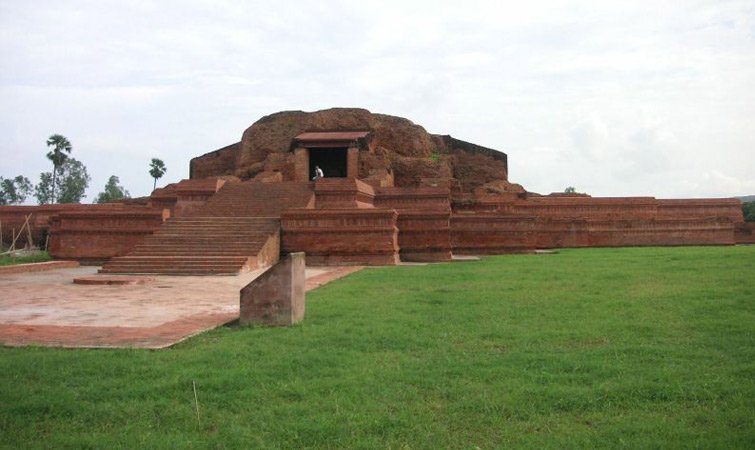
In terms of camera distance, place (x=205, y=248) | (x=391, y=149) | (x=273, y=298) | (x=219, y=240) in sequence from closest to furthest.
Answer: (x=273, y=298)
(x=205, y=248)
(x=219, y=240)
(x=391, y=149)

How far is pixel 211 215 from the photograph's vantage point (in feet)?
51.7

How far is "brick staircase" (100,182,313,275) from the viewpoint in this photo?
38.9ft

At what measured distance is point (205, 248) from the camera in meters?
12.8

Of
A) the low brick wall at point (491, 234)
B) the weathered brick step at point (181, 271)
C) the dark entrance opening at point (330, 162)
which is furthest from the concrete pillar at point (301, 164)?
the weathered brick step at point (181, 271)

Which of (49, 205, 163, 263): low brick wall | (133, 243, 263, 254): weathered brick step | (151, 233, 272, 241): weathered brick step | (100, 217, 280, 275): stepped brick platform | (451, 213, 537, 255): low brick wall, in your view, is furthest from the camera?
(451, 213, 537, 255): low brick wall

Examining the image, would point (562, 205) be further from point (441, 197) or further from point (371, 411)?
point (371, 411)

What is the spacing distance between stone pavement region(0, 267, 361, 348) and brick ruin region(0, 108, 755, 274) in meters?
2.01

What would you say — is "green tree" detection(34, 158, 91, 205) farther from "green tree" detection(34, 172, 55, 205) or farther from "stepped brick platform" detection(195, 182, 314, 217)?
"stepped brick platform" detection(195, 182, 314, 217)

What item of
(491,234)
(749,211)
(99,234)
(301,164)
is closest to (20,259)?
(99,234)

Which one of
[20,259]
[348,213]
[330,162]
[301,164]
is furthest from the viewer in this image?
[330,162]

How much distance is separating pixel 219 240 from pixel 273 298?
7.97 m

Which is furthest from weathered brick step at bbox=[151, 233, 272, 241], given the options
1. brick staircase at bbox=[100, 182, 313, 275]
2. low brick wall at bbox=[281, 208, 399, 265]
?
low brick wall at bbox=[281, 208, 399, 265]

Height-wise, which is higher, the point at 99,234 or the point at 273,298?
the point at 99,234

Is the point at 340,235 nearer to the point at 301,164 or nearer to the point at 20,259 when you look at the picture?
the point at 20,259
